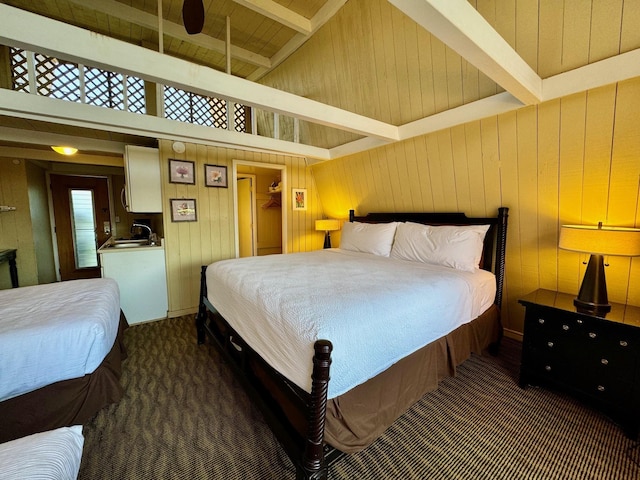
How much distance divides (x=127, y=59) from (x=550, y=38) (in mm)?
2583

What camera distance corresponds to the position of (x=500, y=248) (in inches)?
98.6

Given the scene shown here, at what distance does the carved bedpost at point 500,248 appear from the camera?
2.46 m

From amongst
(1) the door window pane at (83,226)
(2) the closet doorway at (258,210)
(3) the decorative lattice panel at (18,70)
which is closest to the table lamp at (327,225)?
(2) the closet doorway at (258,210)

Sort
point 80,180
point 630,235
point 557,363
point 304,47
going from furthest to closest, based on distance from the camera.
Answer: point 80,180, point 304,47, point 557,363, point 630,235

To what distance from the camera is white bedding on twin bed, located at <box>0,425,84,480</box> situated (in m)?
0.64

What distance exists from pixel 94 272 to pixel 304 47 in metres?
5.54

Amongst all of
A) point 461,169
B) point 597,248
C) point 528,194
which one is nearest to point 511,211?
point 528,194

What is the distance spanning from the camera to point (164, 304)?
3365 millimetres

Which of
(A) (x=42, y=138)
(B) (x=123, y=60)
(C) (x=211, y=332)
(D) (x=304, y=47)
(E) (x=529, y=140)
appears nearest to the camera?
(B) (x=123, y=60)

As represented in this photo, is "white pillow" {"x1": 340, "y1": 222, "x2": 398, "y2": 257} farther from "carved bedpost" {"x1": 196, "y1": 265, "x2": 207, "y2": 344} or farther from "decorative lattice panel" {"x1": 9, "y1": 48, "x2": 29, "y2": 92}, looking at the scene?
"decorative lattice panel" {"x1": 9, "y1": 48, "x2": 29, "y2": 92}

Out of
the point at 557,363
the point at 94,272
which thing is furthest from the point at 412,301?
the point at 94,272

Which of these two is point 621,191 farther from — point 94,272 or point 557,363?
point 94,272

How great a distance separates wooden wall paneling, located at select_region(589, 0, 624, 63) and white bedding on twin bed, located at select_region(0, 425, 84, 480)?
3081mm

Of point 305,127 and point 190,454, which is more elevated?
point 305,127
